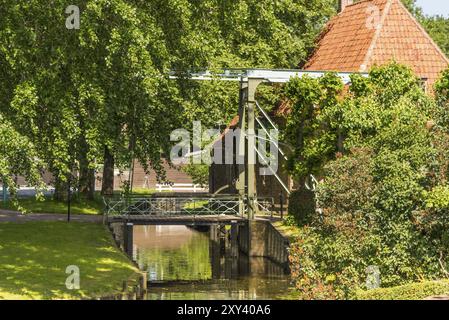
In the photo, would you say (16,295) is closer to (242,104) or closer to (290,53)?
(242,104)

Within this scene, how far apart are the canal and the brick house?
18.5ft

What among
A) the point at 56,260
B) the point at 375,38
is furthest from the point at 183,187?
the point at 56,260

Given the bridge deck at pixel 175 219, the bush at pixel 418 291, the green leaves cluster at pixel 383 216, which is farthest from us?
the bridge deck at pixel 175 219

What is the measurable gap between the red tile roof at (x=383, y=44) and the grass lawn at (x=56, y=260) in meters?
16.3

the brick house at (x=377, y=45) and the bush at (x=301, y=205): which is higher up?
the brick house at (x=377, y=45)

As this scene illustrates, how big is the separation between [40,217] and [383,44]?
19049 mm

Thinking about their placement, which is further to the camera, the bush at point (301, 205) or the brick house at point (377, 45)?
the brick house at point (377, 45)

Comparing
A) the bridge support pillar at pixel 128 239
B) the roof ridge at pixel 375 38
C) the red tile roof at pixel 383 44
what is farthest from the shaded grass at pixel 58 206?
the roof ridge at pixel 375 38

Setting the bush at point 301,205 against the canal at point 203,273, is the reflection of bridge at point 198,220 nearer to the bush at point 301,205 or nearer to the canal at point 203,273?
the canal at point 203,273

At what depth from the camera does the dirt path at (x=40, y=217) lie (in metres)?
42.6

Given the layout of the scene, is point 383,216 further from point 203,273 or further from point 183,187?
point 183,187

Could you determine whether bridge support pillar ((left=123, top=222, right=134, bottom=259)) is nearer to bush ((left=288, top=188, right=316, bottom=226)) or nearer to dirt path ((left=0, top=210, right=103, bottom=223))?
dirt path ((left=0, top=210, right=103, bottom=223))

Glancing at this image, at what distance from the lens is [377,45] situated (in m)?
47.6
